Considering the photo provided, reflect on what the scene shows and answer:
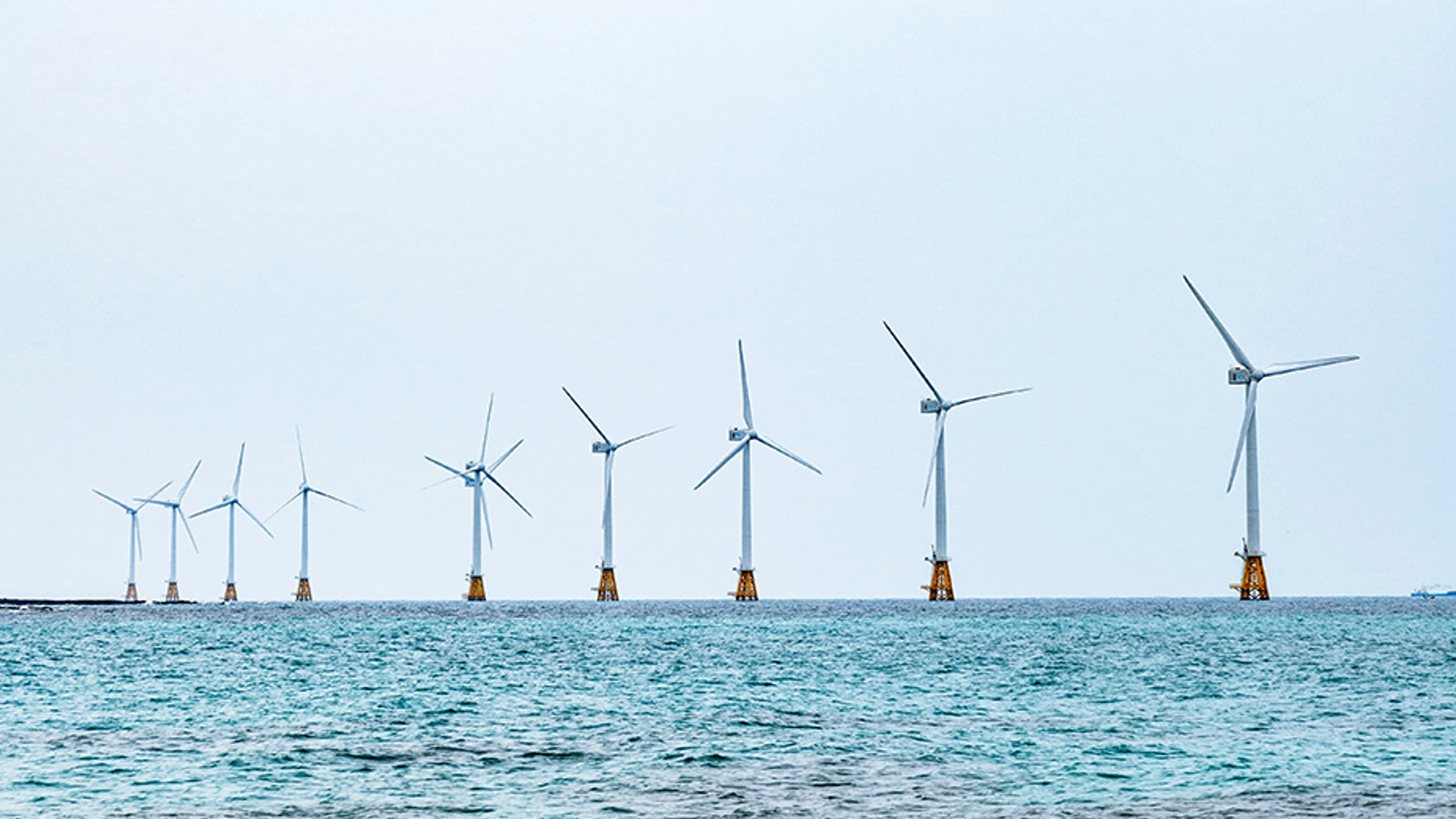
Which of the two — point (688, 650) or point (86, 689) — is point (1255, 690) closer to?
point (688, 650)

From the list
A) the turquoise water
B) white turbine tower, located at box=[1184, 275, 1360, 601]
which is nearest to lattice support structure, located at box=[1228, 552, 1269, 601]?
white turbine tower, located at box=[1184, 275, 1360, 601]

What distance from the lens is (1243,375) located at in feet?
513

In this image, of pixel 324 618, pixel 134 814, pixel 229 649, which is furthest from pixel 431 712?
pixel 324 618

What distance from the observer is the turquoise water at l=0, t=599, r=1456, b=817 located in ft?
96.1

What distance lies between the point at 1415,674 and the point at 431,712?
123 ft

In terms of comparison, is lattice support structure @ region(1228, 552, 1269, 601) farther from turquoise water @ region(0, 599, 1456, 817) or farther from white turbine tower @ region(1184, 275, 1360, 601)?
turquoise water @ region(0, 599, 1456, 817)

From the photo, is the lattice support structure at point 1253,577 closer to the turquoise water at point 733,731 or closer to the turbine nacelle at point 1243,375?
the turbine nacelle at point 1243,375

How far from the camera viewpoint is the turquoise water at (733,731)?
96.1 feet

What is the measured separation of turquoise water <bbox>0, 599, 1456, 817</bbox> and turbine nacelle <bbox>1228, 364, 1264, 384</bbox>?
7399 centimetres

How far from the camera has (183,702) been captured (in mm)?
49250

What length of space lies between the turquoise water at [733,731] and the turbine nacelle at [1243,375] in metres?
74.0

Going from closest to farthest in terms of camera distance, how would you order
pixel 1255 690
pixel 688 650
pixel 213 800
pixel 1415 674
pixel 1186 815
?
1. pixel 1186 815
2. pixel 213 800
3. pixel 1255 690
4. pixel 1415 674
5. pixel 688 650

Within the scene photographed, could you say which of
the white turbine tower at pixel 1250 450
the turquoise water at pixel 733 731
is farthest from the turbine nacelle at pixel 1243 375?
the turquoise water at pixel 733 731

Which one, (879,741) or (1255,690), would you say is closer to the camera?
(879,741)
